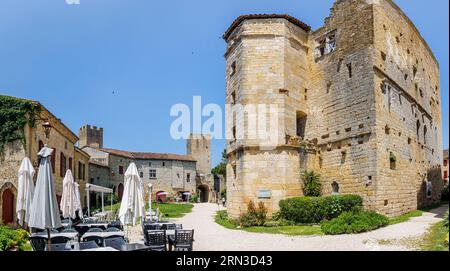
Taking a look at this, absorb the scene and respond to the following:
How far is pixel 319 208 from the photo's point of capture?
14.8 metres

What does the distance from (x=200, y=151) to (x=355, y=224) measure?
41.9 metres

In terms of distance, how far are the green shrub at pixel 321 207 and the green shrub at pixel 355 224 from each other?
1266 mm

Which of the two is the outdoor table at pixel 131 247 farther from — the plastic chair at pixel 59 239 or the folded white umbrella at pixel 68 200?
the folded white umbrella at pixel 68 200

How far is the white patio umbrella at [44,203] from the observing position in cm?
689

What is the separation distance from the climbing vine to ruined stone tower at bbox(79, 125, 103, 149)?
3374cm

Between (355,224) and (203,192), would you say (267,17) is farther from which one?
(203,192)

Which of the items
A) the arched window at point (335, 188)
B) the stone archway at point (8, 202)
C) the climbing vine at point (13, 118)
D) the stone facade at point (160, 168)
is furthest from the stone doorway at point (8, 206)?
the stone facade at point (160, 168)

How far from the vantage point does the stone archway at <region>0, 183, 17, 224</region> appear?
14117mm

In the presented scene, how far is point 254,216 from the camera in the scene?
51.2 ft

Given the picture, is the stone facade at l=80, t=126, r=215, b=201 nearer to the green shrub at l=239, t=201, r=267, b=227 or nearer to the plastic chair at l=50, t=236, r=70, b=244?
the green shrub at l=239, t=201, r=267, b=227

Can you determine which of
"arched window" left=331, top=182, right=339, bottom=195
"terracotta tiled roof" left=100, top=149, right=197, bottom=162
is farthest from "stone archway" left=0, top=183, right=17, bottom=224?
"terracotta tiled roof" left=100, top=149, right=197, bottom=162
